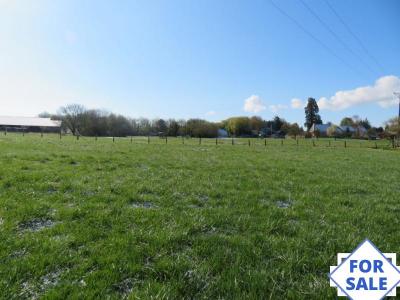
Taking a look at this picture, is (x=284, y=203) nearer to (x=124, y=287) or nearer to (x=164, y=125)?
(x=124, y=287)

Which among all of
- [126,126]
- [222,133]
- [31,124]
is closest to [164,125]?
[126,126]

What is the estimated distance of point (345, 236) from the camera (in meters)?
5.00

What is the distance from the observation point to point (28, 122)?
4700 inches

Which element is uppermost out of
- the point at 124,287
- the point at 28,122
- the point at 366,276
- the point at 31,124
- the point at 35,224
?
the point at 28,122

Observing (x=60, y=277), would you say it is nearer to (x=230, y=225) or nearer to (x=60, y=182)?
(x=230, y=225)

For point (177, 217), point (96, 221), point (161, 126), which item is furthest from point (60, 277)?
point (161, 126)

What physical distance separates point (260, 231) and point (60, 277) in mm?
3340

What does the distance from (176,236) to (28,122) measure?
5384 inches

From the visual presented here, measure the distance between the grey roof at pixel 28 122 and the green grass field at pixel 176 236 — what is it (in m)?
122

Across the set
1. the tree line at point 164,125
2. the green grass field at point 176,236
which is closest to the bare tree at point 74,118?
the tree line at point 164,125

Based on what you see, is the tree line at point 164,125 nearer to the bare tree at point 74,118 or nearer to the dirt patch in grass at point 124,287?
the bare tree at point 74,118

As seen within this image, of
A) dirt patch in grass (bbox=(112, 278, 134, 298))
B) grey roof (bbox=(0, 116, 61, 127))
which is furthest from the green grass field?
grey roof (bbox=(0, 116, 61, 127))

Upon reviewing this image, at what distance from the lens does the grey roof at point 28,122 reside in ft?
383

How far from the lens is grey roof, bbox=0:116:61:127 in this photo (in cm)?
11688
